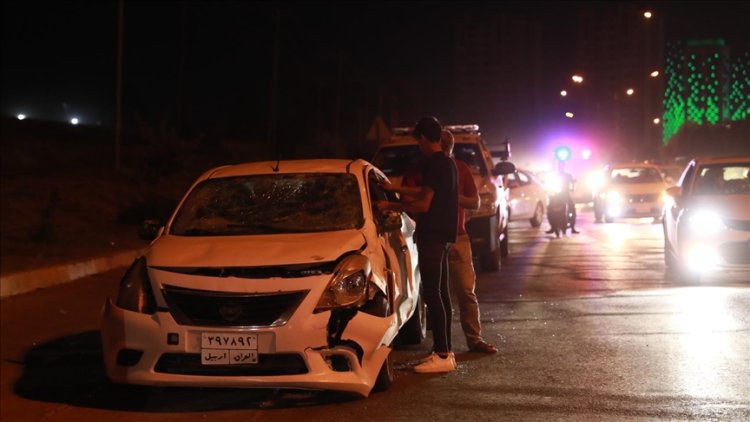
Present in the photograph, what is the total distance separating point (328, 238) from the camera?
7.58m

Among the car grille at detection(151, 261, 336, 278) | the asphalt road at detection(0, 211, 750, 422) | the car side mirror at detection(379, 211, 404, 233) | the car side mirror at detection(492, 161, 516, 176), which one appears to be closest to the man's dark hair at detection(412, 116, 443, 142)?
the car side mirror at detection(379, 211, 404, 233)

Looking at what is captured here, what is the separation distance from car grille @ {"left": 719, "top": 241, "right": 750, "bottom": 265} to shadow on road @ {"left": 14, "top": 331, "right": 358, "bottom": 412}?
751 cm

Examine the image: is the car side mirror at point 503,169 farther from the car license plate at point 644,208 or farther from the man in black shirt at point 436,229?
the car license plate at point 644,208

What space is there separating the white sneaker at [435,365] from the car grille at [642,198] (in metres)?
23.4

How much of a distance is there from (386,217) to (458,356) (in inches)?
63.2

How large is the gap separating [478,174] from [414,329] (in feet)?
21.1

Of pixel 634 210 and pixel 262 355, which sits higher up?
pixel 634 210

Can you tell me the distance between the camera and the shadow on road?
7527 mm

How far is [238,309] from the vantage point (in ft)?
22.8

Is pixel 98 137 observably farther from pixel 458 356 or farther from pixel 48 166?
pixel 458 356

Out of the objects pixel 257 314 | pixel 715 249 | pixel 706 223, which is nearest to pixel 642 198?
pixel 706 223

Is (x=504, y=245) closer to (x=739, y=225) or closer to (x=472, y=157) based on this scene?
(x=472, y=157)

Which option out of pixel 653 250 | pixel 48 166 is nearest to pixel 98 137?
pixel 48 166

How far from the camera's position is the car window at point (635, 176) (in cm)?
3158
